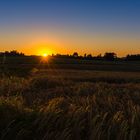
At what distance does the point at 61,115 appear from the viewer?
370 inches

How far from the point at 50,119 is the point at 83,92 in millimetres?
9732

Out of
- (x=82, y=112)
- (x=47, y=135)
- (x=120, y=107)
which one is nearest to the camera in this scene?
(x=47, y=135)

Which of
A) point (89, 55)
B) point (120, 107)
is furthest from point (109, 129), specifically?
point (89, 55)

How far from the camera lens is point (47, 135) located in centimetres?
792

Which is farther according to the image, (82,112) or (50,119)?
(82,112)

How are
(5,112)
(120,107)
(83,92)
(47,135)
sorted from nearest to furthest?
(47,135) < (5,112) < (120,107) < (83,92)

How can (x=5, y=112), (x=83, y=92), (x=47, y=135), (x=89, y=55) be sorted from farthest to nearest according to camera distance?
1. (x=89, y=55)
2. (x=83, y=92)
3. (x=5, y=112)
4. (x=47, y=135)

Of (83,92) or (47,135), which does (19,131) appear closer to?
(47,135)

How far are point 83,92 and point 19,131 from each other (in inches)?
419

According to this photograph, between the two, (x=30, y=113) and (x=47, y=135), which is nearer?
(x=47, y=135)

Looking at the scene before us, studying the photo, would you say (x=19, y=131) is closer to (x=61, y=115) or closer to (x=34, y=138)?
(x=34, y=138)

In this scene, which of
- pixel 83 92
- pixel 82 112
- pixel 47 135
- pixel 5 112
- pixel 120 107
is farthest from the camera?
pixel 83 92

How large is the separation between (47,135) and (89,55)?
144 metres

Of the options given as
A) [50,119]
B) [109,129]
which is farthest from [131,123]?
[50,119]
